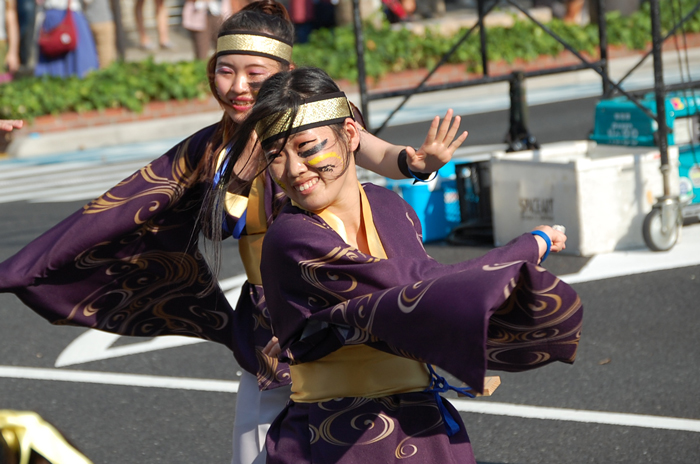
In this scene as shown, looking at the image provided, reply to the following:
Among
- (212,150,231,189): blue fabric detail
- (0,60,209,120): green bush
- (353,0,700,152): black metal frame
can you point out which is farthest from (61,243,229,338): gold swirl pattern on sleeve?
(0,60,209,120): green bush

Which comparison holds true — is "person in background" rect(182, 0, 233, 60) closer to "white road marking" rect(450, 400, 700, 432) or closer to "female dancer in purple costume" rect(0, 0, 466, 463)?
"white road marking" rect(450, 400, 700, 432)

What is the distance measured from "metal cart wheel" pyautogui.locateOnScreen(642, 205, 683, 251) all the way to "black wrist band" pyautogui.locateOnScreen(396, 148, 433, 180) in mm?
3994

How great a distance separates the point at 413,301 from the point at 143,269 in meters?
1.54

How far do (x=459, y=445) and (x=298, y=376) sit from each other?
421 mm

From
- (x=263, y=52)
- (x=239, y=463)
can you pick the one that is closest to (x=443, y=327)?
(x=239, y=463)

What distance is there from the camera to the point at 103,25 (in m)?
15.9

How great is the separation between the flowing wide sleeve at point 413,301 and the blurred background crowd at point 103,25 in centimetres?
1023

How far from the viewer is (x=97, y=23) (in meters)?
15.7

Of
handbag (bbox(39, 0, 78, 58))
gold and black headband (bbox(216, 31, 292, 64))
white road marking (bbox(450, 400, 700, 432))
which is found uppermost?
handbag (bbox(39, 0, 78, 58))

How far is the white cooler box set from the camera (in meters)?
6.48

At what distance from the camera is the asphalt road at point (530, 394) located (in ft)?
13.1

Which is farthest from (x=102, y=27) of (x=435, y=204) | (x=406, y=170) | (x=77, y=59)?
(x=406, y=170)

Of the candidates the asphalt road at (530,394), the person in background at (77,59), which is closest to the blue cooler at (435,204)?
the asphalt road at (530,394)

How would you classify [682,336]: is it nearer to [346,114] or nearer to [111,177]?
[346,114]
